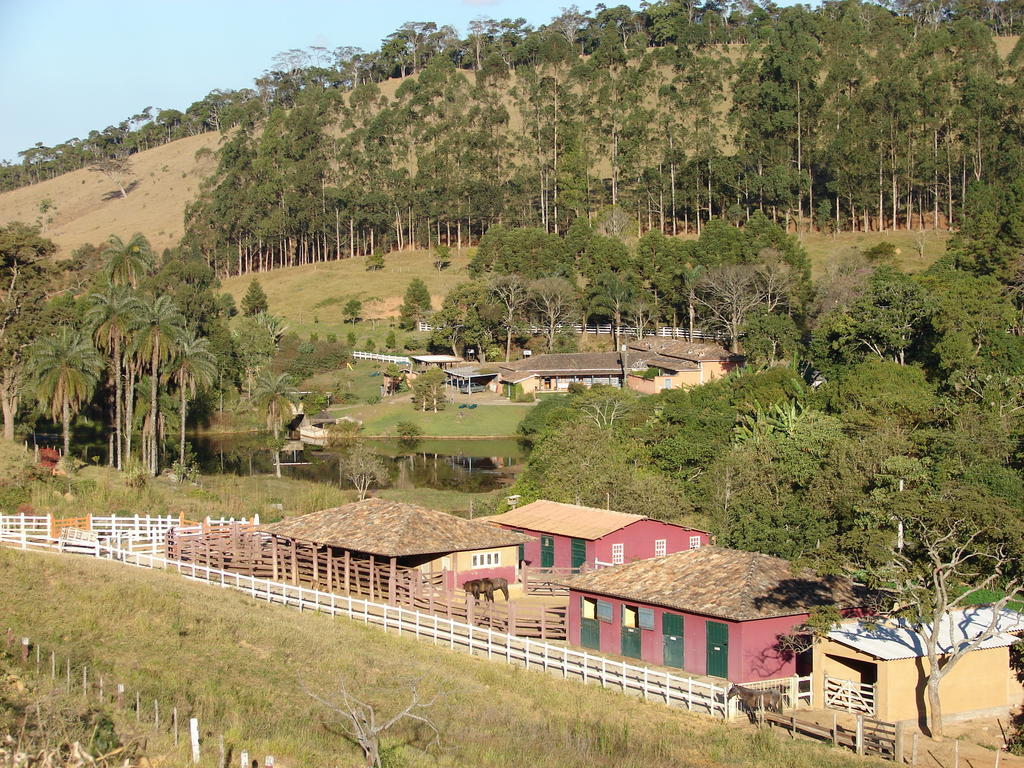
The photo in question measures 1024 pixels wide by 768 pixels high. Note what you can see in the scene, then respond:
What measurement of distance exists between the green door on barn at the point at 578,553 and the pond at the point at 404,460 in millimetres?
26315

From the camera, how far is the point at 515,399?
95.8m

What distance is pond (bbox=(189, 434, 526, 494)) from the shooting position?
2857 inches

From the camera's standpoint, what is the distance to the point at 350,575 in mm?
38219

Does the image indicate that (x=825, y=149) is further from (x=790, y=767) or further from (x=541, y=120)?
(x=790, y=767)

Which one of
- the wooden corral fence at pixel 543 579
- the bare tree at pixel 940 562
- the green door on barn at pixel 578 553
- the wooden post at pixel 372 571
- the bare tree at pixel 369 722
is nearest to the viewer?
the bare tree at pixel 369 722

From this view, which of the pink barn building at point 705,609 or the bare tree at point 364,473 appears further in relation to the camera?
the bare tree at point 364,473

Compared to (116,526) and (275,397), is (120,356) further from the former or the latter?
(116,526)

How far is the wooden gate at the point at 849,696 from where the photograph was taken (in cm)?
2847

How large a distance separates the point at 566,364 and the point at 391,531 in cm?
6277

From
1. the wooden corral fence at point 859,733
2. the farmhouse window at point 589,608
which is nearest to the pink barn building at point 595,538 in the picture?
the farmhouse window at point 589,608

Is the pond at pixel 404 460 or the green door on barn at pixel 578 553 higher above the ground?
the green door on barn at pixel 578 553

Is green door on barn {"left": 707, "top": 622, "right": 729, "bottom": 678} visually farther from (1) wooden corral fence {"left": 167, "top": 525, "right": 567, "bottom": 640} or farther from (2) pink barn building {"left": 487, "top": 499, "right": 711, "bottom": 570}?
(2) pink barn building {"left": 487, "top": 499, "right": 711, "bottom": 570}

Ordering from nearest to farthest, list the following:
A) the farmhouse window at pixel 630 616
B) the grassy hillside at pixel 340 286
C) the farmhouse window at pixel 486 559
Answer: the farmhouse window at pixel 630 616
the farmhouse window at pixel 486 559
the grassy hillside at pixel 340 286

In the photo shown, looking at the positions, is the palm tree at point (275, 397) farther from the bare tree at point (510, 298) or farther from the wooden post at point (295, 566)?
the wooden post at point (295, 566)
